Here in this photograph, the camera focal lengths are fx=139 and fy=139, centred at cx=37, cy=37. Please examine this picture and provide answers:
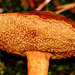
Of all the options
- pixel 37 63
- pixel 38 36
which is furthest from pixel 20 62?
pixel 38 36

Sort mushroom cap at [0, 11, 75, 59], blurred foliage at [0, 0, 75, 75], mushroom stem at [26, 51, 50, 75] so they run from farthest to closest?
blurred foliage at [0, 0, 75, 75]
mushroom stem at [26, 51, 50, 75]
mushroom cap at [0, 11, 75, 59]

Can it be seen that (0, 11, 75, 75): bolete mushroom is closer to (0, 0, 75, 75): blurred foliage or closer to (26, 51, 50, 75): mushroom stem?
(26, 51, 50, 75): mushroom stem

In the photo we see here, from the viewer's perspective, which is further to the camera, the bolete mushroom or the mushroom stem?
the mushroom stem

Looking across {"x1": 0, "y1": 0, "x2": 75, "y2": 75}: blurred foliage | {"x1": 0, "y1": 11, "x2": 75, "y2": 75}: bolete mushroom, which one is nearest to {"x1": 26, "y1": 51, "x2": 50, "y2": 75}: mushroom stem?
{"x1": 0, "y1": 11, "x2": 75, "y2": 75}: bolete mushroom

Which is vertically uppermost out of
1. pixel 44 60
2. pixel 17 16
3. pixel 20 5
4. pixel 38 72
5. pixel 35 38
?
pixel 20 5

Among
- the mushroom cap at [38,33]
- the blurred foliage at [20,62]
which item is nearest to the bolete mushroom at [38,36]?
the mushroom cap at [38,33]

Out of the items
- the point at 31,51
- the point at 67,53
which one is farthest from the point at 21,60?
the point at 67,53

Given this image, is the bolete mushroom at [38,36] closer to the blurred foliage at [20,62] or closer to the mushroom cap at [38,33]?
the mushroom cap at [38,33]

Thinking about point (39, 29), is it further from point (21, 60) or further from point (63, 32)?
point (21, 60)
